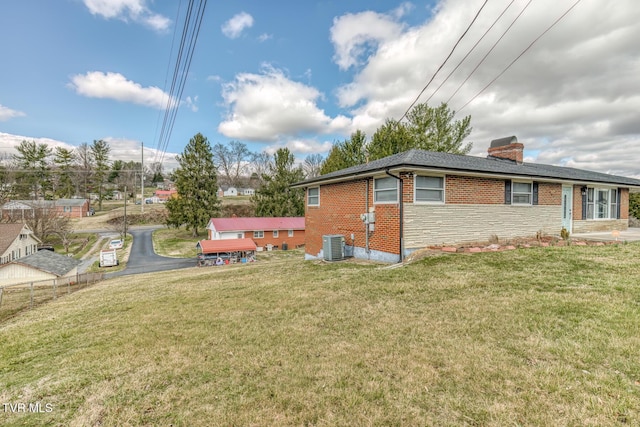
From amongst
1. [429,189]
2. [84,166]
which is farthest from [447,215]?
[84,166]

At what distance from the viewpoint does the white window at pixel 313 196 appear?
47.4 ft

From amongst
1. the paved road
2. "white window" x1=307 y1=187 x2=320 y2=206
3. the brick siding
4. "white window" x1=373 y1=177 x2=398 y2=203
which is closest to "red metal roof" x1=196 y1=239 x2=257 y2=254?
the paved road

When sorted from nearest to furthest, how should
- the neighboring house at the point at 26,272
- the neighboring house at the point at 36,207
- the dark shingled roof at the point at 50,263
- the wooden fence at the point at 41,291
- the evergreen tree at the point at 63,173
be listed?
1. the wooden fence at the point at 41,291
2. the neighboring house at the point at 26,272
3. the dark shingled roof at the point at 50,263
4. the neighboring house at the point at 36,207
5. the evergreen tree at the point at 63,173

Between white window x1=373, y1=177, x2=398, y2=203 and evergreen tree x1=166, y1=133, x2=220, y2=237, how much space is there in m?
32.8

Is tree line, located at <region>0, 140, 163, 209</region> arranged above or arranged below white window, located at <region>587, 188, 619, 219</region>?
above

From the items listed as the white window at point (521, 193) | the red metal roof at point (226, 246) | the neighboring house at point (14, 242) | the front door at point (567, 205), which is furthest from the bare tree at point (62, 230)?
the front door at point (567, 205)

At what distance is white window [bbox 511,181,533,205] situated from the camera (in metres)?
11.4

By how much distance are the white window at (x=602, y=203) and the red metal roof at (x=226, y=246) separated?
24.3m

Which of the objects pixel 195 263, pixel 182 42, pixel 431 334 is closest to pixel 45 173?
pixel 195 263

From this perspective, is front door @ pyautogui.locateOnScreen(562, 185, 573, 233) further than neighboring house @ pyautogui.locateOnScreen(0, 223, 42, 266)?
No

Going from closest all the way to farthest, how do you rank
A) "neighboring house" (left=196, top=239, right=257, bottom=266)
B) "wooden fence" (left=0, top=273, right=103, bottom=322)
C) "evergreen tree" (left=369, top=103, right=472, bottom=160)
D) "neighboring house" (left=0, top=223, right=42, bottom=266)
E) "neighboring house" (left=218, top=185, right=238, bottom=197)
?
"wooden fence" (left=0, top=273, right=103, bottom=322)
"neighboring house" (left=0, top=223, right=42, bottom=266)
"neighboring house" (left=196, top=239, right=257, bottom=266)
"evergreen tree" (left=369, top=103, right=472, bottom=160)
"neighboring house" (left=218, top=185, right=238, bottom=197)

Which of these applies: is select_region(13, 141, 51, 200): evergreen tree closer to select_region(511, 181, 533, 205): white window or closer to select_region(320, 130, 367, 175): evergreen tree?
select_region(320, 130, 367, 175): evergreen tree

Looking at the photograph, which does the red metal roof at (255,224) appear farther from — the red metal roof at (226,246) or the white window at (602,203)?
the white window at (602,203)

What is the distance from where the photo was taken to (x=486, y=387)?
9.34 ft
